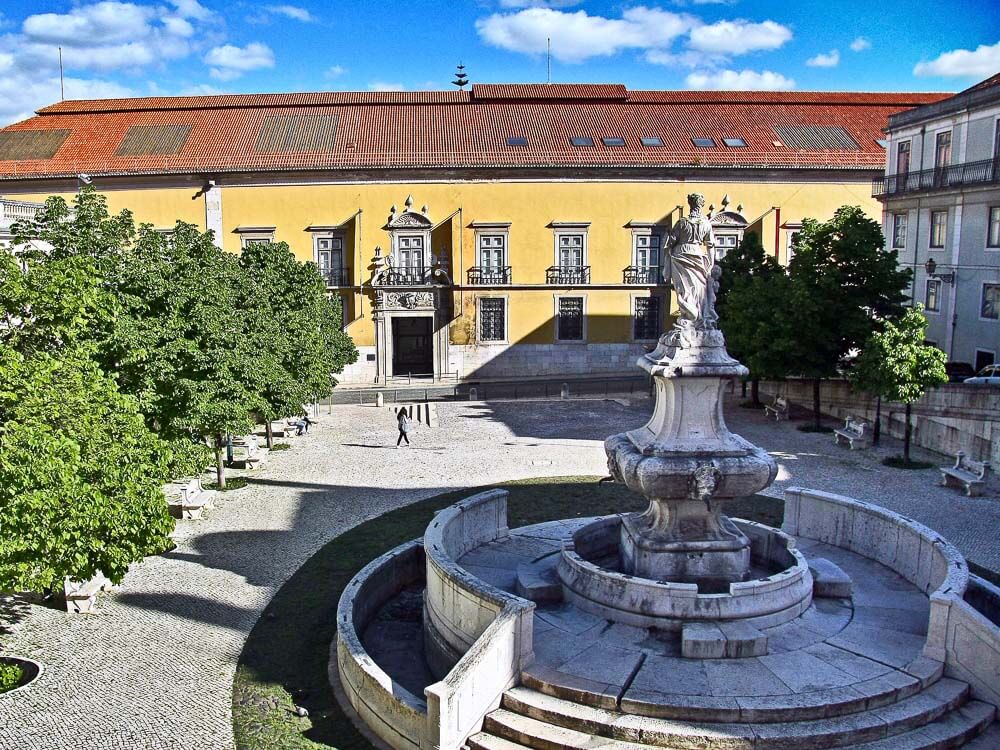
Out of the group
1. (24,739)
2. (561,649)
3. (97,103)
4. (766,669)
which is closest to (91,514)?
(24,739)

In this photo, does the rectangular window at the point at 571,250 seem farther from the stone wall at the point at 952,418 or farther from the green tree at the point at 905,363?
the green tree at the point at 905,363

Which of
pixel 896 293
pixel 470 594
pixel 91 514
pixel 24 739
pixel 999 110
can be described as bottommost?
pixel 24 739

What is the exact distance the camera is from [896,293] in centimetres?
2823

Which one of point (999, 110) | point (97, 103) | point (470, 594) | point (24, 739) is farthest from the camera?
point (97, 103)

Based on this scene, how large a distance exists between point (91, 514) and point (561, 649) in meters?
6.35

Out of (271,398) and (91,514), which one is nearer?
(91,514)

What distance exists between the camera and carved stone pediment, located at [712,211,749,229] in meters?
41.9

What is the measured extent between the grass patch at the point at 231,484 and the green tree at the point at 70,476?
8723 millimetres

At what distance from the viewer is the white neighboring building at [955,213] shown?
33.6 meters

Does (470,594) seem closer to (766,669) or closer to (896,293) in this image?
(766,669)

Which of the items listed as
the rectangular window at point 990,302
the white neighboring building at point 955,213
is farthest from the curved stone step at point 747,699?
the rectangular window at point 990,302

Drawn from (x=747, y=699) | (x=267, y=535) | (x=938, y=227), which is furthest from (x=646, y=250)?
(x=747, y=699)

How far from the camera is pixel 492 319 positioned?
42.7 meters

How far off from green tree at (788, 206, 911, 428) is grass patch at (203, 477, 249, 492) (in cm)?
1660
